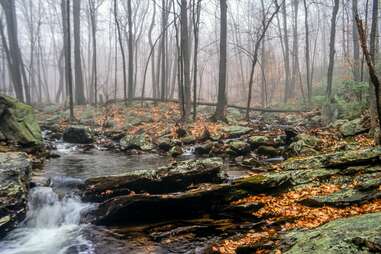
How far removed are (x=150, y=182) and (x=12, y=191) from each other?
9.77ft

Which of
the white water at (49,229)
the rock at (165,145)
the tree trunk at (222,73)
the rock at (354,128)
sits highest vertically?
the tree trunk at (222,73)

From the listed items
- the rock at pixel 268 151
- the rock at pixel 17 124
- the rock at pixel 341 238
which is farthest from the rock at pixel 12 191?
the rock at pixel 268 151

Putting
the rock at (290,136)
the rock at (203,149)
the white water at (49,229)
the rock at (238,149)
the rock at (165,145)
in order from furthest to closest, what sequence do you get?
the rock at (165,145), the rock at (203,149), the rock at (290,136), the rock at (238,149), the white water at (49,229)

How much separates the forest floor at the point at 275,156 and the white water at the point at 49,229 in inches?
114

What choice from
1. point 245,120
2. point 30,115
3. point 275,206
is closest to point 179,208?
point 275,206

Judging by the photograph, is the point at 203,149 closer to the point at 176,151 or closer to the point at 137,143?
the point at 176,151

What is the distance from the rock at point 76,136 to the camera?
16.3 metres

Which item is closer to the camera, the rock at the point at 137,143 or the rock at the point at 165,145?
the rock at the point at 165,145

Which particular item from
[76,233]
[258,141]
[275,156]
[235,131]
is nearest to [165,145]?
[235,131]

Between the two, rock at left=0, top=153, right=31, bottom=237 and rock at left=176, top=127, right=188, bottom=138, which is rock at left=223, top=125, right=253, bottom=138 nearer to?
rock at left=176, top=127, right=188, bottom=138

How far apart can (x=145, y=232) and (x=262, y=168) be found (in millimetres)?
4584

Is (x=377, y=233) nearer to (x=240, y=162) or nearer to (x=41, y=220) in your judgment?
(x=41, y=220)

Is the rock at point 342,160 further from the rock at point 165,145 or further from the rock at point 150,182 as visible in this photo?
the rock at point 165,145

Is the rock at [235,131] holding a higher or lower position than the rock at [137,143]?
higher
